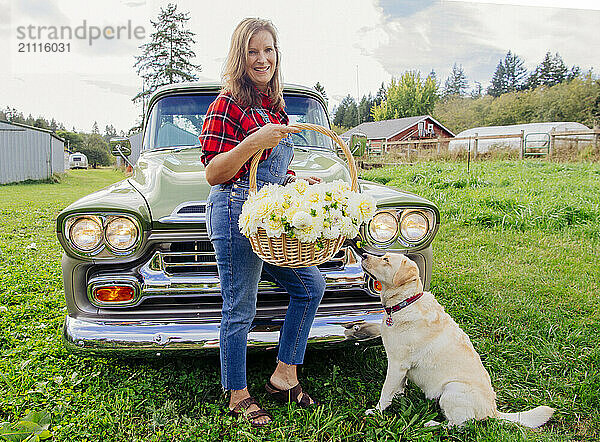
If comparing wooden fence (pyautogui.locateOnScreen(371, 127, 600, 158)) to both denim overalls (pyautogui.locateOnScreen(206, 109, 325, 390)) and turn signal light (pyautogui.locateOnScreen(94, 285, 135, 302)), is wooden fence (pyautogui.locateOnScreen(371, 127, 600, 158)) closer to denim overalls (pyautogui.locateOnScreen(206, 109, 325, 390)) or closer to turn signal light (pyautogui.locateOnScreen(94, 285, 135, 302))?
denim overalls (pyautogui.locateOnScreen(206, 109, 325, 390))

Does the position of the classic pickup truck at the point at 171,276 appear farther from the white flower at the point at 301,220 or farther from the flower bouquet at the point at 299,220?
the white flower at the point at 301,220

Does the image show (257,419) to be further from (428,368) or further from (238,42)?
(238,42)

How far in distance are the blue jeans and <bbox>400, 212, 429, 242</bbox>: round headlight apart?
614 millimetres

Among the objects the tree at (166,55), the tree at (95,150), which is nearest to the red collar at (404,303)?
the tree at (166,55)

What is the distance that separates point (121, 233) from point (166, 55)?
17358mm

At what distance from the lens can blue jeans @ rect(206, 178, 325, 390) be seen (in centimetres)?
207

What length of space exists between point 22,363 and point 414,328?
88.1 inches

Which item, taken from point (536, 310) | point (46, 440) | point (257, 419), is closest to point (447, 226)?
→ point (536, 310)

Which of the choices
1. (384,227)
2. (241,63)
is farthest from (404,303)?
(241,63)

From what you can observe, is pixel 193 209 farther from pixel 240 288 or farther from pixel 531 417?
pixel 531 417

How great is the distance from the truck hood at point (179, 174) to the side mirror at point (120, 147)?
1.96 feet

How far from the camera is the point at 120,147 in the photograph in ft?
13.1

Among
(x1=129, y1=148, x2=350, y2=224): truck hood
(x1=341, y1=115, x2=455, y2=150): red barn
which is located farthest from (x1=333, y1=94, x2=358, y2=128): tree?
(x1=129, y1=148, x2=350, y2=224): truck hood

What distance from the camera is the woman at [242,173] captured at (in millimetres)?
2023
